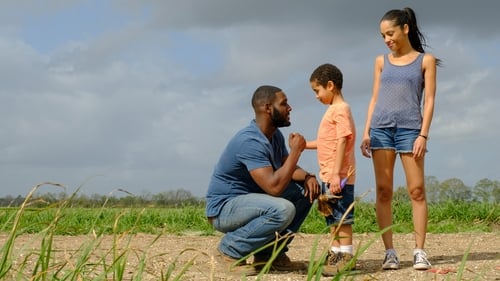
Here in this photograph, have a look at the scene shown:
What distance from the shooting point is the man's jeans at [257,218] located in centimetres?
566

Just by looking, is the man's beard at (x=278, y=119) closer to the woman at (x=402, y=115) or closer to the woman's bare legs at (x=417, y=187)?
the woman at (x=402, y=115)

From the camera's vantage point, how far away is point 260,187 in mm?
5938

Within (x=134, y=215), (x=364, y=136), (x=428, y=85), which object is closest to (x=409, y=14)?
(x=428, y=85)

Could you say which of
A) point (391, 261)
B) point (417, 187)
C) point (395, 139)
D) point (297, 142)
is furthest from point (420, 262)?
point (297, 142)

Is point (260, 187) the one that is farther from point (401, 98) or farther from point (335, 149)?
point (401, 98)

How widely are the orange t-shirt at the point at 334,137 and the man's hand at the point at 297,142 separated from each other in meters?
0.24

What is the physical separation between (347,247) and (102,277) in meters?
3.05

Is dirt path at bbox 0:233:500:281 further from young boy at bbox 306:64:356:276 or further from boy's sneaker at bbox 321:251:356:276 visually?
young boy at bbox 306:64:356:276

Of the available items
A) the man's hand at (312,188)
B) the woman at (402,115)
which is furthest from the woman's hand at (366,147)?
the man's hand at (312,188)

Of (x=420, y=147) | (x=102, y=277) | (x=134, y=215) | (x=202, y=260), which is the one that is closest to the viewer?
(x=102, y=277)

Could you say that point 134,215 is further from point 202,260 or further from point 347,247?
point 347,247

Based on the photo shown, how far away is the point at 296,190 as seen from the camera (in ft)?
19.8

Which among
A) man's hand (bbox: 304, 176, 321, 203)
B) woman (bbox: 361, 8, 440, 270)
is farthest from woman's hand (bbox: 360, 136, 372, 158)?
man's hand (bbox: 304, 176, 321, 203)

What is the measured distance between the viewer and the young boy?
5766mm
